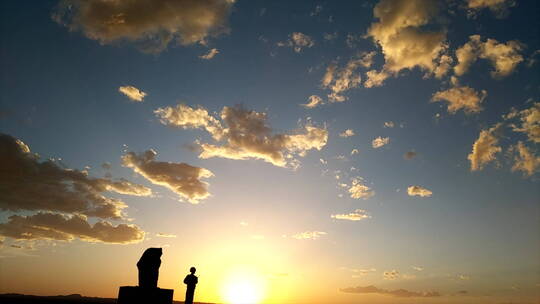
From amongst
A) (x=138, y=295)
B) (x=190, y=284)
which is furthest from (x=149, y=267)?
(x=190, y=284)

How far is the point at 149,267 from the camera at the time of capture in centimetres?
1027

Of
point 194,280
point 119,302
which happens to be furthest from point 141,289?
point 194,280

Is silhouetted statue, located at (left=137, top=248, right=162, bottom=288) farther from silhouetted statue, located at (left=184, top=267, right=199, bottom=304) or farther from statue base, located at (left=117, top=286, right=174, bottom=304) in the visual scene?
silhouetted statue, located at (left=184, top=267, right=199, bottom=304)

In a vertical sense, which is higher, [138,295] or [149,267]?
[149,267]

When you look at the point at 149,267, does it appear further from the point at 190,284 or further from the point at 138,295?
the point at 190,284

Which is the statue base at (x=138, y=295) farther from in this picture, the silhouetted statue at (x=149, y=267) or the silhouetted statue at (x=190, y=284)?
the silhouetted statue at (x=190, y=284)

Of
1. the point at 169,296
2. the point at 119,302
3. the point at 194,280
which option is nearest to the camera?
the point at 119,302

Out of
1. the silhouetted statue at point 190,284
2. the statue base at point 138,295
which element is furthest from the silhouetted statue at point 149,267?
the silhouetted statue at point 190,284

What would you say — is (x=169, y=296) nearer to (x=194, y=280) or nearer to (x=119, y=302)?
(x=119, y=302)

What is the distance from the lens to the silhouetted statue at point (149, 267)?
10.1 metres

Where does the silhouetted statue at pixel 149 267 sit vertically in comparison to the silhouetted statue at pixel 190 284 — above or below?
above

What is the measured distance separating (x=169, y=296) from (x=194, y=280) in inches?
228

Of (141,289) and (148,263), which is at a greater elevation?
(148,263)

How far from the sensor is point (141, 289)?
31.1 feet
